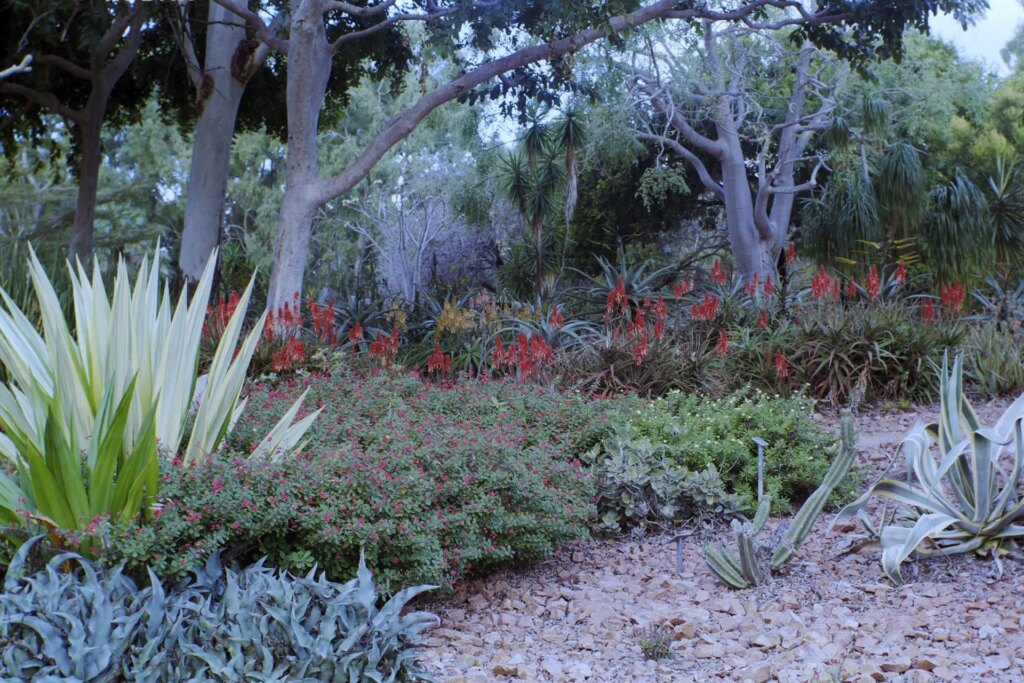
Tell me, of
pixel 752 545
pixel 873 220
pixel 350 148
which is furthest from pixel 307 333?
pixel 350 148

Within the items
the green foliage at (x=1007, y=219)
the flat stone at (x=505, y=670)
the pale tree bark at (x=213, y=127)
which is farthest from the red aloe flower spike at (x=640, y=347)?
the green foliage at (x=1007, y=219)

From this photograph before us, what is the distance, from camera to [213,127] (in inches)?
477

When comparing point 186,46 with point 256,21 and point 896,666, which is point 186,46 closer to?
point 256,21

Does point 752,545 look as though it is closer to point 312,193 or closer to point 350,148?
point 312,193

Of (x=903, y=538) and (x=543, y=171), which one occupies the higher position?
(x=543, y=171)

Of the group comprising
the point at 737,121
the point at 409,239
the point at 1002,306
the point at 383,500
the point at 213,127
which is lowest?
the point at 383,500

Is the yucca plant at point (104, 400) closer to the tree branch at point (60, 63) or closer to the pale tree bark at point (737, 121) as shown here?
the tree branch at point (60, 63)

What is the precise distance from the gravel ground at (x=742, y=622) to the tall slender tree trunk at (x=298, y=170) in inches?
245

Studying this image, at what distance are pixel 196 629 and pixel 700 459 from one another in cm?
360

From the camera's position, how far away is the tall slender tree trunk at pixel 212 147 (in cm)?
1202

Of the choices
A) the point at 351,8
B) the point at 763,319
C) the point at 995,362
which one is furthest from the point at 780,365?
the point at 351,8

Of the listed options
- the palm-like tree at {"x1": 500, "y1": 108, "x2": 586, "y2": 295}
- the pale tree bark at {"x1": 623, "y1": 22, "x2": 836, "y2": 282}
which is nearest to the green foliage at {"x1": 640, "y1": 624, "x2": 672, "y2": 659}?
the palm-like tree at {"x1": 500, "y1": 108, "x2": 586, "y2": 295}

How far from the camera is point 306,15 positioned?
10055 millimetres

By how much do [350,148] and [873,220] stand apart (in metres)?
19.4
